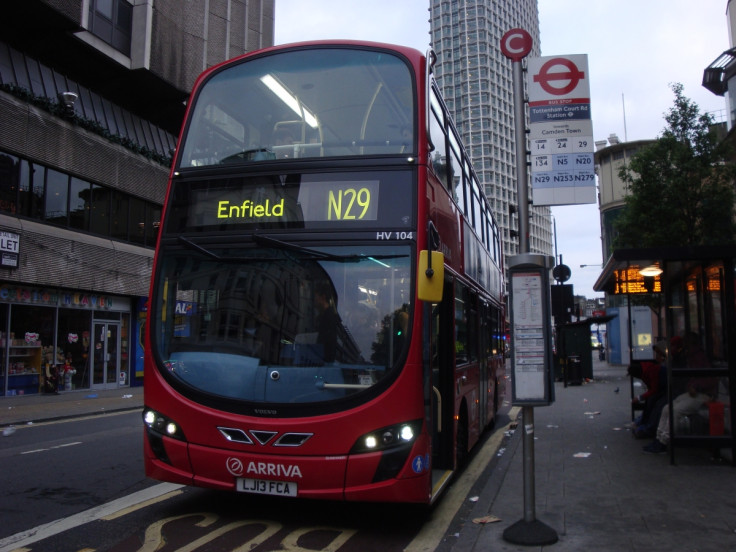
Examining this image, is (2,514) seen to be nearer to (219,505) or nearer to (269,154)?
(219,505)

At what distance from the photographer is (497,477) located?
786cm

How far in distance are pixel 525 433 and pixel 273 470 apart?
2098 millimetres

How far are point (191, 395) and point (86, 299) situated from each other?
66.4 ft

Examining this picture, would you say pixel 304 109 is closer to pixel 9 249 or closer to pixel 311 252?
pixel 311 252

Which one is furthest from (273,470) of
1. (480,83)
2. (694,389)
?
(480,83)

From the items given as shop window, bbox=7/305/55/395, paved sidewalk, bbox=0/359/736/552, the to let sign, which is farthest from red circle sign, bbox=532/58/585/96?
shop window, bbox=7/305/55/395

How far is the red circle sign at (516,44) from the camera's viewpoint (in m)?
5.88

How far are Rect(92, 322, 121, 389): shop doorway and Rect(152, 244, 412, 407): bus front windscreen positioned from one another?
67.2ft

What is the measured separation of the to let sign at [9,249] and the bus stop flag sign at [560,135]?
18.1m

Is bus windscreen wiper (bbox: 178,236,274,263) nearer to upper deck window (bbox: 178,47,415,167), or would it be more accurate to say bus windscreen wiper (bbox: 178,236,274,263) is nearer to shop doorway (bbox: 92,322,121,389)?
upper deck window (bbox: 178,47,415,167)

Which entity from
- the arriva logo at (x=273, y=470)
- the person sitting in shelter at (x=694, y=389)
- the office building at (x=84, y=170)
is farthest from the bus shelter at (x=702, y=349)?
the office building at (x=84, y=170)

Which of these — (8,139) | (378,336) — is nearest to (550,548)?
(378,336)

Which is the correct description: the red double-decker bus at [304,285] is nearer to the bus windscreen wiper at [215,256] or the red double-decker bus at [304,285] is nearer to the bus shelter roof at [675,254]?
the bus windscreen wiper at [215,256]

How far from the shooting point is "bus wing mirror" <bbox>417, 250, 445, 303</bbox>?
5.22 m
